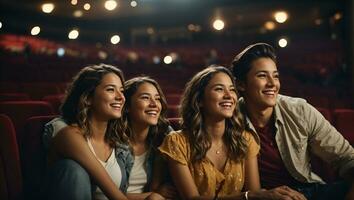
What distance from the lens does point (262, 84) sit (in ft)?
6.28

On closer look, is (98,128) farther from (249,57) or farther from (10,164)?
(249,57)

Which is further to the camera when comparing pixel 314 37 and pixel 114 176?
pixel 314 37

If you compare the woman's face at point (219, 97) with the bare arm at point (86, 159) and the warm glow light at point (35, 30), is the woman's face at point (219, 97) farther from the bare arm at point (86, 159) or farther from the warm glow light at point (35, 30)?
the warm glow light at point (35, 30)

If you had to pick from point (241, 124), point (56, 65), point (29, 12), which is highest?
point (29, 12)

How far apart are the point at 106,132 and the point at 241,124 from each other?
65 cm

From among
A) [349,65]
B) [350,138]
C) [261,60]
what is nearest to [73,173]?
[261,60]

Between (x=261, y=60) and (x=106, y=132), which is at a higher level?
(x=261, y=60)

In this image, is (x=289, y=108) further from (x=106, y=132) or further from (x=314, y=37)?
(x=314, y=37)

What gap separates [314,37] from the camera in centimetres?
1476

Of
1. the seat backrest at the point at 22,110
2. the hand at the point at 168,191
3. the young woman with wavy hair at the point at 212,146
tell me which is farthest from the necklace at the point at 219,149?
the seat backrest at the point at 22,110

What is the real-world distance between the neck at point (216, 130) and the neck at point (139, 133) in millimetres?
315

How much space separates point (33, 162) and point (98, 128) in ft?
1.11

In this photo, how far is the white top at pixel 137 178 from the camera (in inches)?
74.9

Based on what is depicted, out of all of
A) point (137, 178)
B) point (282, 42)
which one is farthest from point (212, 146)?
point (282, 42)
